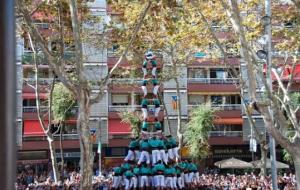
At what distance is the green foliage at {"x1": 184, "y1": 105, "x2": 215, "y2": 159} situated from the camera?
40250 mm

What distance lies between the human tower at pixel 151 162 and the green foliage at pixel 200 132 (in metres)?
19.7

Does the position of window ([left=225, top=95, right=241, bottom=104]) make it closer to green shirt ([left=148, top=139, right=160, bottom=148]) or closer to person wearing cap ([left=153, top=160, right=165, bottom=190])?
green shirt ([left=148, top=139, right=160, bottom=148])

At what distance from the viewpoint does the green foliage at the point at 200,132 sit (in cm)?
4025

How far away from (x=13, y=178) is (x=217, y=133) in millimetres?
44113

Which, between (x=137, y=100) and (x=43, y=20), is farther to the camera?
(x=137, y=100)

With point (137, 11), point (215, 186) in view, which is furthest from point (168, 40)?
point (215, 186)

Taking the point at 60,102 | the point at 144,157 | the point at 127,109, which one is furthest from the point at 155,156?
the point at 127,109

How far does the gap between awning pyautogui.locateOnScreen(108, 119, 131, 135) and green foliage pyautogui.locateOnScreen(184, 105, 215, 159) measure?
17.3 feet

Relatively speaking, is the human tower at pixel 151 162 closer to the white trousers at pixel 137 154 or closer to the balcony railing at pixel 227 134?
the white trousers at pixel 137 154

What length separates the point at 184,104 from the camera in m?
44.6

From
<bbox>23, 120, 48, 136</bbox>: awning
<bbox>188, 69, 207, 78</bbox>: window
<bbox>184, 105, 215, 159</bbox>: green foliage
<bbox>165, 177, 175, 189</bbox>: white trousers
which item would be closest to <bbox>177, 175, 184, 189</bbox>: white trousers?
<bbox>165, 177, 175, 189</bbox>: white trousers

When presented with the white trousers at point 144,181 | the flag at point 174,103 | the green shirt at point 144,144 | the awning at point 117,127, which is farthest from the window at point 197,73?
the white trousers at point 144,181

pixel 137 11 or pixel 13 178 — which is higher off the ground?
pixel 137 11

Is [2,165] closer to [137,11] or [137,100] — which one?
[137,11]
